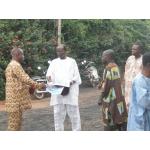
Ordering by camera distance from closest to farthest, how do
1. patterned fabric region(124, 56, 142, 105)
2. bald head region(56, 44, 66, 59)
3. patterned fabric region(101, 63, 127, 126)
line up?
patterned fabric region(101, 63, 127, 126)
bald head region(56, 44, 66, 59)
patterned fabric region(124, 56, 142, 105)

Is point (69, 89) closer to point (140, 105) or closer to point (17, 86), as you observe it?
point (17, 86)

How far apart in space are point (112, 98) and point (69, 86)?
837 millimetres

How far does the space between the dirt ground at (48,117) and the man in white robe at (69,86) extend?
73cm

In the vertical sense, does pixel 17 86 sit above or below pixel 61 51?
below

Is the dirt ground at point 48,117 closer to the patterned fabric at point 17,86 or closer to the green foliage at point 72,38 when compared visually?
the patterned fabric at point 17,86

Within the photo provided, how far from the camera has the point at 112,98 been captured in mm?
6996

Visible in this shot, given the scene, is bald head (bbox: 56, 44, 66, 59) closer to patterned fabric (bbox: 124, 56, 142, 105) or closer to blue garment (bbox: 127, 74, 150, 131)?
patterned fabric (bbox: 124, 56, 142, 105)

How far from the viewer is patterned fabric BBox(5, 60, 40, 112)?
7102 mm

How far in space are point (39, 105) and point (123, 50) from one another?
579 cm

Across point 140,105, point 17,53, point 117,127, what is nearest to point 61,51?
point 17,53

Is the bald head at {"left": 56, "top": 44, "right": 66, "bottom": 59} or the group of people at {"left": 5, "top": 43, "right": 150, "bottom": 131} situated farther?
the bald head at {"left": 56, "top": 44, "right": 66, "bottom": 59}

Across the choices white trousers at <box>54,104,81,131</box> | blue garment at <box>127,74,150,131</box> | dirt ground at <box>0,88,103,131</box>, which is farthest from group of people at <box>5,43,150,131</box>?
blue garment at <box>127,74,150,131</box>

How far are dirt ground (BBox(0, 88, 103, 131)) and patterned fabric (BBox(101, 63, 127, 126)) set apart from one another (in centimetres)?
144

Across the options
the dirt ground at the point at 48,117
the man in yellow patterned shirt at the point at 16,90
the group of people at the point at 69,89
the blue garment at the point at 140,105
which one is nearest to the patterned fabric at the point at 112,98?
the group of people at the point at 69,89
